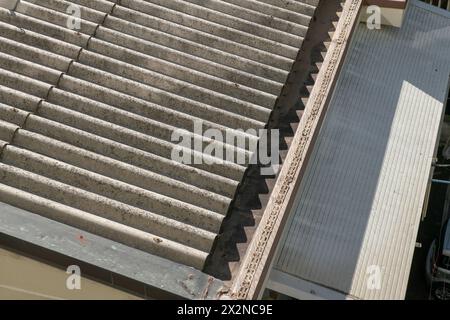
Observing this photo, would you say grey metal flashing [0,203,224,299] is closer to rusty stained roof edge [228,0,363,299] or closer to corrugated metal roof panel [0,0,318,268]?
corrugated metal roof panel [0,0,318,268]

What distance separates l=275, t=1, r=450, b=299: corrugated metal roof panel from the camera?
41.1 feet

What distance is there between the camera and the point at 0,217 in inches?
350

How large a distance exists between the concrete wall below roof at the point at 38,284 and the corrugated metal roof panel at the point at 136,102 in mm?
840

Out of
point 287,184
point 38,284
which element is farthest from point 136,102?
point 38,284

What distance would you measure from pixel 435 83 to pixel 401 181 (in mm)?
4113

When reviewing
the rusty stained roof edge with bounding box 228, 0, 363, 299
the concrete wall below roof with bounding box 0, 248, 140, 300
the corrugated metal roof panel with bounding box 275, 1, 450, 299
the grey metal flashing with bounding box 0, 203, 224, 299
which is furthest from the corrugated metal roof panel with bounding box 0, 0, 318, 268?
the corrugated metal roof panel with bounding box 275, 1, 450, 299

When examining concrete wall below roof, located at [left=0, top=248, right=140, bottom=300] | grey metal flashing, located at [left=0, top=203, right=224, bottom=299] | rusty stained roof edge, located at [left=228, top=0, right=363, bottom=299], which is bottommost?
concrete wall below roof, located at [left=0, top=248, right=140, bottom=300]

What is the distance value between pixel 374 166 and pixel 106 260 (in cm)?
831

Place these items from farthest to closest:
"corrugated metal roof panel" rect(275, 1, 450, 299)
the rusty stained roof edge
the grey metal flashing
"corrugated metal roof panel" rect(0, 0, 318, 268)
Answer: "corrugated metal roof panel" rect(275, 1, 450, 299), "corrugated metal roof panel" rect(0, 0, 318, 268), the rusty stained roof edge, the grey metal flashing

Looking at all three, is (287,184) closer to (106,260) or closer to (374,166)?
(106,260)

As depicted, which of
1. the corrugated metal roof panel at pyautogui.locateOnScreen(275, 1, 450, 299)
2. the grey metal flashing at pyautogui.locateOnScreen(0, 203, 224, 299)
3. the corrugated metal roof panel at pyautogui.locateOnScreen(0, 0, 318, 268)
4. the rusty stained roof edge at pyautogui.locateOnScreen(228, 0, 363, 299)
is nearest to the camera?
the grey metal flashing at pyautogui.locateOnScreen(0, 203, 224, 299)

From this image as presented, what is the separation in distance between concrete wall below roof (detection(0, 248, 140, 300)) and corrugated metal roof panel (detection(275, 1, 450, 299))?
501 centimetres

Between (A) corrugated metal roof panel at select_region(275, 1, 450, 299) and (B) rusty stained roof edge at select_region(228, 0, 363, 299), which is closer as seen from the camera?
(B) rusty stained roof edge at select_region(228, 0, 363, 299)

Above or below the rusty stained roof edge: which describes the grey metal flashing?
below
